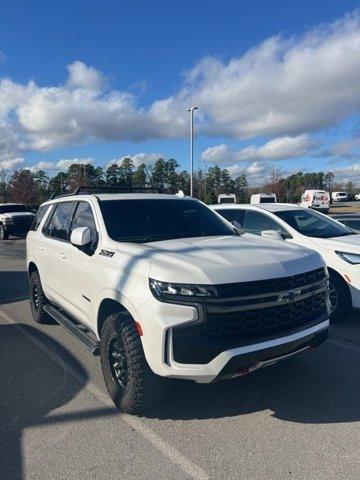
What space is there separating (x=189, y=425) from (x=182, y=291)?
1.12 metres

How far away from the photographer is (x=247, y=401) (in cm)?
391

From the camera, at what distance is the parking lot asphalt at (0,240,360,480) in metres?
2.97

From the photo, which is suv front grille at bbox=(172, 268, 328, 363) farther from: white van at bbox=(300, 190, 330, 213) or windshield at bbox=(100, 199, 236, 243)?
white van at bbox=(300, 190, 330, 213)

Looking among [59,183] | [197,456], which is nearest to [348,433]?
[197,456]

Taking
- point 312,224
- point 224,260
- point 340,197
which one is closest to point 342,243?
point 312,224

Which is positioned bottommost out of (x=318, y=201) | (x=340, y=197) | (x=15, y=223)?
(x=340, y=197)

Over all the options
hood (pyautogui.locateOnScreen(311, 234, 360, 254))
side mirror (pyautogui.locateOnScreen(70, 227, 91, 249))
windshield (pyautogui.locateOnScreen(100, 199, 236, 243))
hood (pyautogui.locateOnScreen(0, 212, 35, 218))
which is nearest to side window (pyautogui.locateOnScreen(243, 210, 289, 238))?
hood (pyautogui.locateOnScreen(311, 234, 360, 254))

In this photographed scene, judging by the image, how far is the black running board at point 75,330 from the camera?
13.8 feet

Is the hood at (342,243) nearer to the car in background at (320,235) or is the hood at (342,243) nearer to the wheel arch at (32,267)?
the car in background at (320,235)

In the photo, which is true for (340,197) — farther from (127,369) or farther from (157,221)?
(127,369)

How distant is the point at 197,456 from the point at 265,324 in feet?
3.53

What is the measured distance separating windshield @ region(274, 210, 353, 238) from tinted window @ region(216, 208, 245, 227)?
0.78 m

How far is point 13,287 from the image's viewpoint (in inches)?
376

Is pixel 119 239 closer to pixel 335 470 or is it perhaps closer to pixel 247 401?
pixel 247 401
